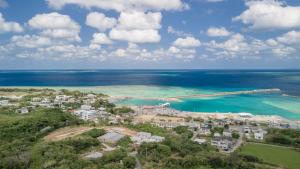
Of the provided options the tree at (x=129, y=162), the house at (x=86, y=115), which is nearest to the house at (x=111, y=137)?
the tree at (x=129, y=162)

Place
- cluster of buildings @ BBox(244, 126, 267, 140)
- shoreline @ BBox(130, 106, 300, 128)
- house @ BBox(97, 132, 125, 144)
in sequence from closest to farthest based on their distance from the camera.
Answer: house @ BBox(97, 132, 125, 144) < cluster of buildings @ BBox(244, 126, 267, 140) < shoreline @ BBox(130, 106, 300, 128)

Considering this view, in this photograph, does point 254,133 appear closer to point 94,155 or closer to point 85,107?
point 94,155

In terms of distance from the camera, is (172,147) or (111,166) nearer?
(111,166)

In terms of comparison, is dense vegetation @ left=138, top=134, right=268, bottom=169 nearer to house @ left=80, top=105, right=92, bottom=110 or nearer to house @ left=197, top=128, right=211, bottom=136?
house @ left=197, top=128, right=211, bottom=136

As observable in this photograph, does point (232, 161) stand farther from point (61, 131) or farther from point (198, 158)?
point (61, 131)

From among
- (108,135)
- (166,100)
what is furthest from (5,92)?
(108,135)

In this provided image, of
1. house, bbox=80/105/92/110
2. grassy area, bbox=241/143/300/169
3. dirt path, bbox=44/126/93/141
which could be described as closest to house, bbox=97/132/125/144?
dirt path, bbox=44/126/93/141

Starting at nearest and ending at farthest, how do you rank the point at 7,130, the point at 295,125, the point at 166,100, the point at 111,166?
the point at 111,166 < the point at 7,130 < the point at 295,125 < the point at 166,100

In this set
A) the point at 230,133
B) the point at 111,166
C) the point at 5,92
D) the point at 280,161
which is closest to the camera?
the point at 111,166
